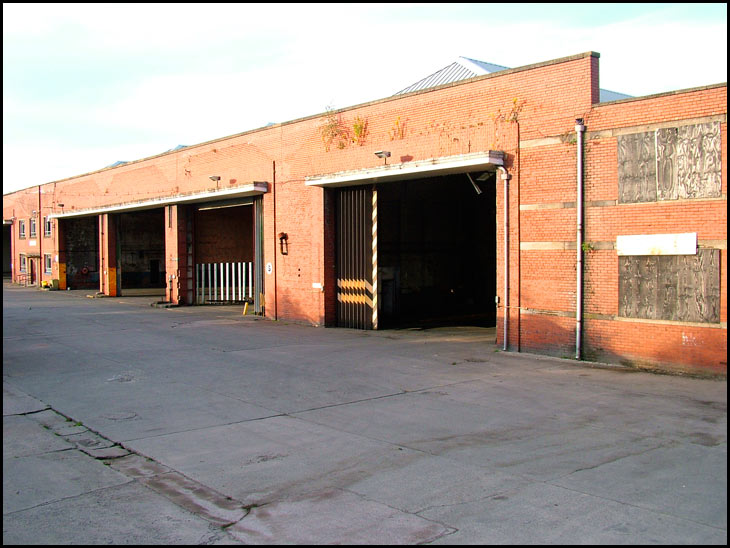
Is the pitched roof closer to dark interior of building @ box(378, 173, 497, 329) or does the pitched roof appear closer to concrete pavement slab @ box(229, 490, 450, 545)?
dark interior of building @ box(378, 173, 497, 329)

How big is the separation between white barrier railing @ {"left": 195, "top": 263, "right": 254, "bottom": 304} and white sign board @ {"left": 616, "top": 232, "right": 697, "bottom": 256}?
1808cm

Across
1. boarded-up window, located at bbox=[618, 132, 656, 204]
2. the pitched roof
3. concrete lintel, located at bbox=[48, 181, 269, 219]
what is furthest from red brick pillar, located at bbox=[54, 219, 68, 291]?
boarded-up window, located at bbox=[618, 132, 656, 204]

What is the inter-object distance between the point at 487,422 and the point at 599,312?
566 cm

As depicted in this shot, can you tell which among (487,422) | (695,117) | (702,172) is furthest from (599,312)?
(487,422)

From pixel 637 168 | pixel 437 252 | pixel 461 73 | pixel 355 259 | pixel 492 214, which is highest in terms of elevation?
pixel 461 73

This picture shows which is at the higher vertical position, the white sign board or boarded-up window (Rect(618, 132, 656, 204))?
boarded-up window (Rect(618, 132, 656, 204))

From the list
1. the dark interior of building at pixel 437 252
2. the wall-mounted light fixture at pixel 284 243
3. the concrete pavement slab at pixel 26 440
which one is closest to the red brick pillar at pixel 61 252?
the wall-mounted light fixture at pixel 284 243

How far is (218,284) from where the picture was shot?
29297 mm

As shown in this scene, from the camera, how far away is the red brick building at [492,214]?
12578 millimetres

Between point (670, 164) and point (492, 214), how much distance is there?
532 inches

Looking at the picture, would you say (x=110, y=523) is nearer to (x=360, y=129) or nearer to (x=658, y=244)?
(x=658, y=244)

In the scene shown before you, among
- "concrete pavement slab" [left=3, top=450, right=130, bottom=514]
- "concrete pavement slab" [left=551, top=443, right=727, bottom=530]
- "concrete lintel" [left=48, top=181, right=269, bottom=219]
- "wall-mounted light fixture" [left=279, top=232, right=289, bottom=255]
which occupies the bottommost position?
"concrete pavement slab" [left=3, top=450, right=130, bottom=514]

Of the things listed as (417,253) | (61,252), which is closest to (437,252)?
(417,253)

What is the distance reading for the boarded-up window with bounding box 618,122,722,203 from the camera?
12266 millimetres
